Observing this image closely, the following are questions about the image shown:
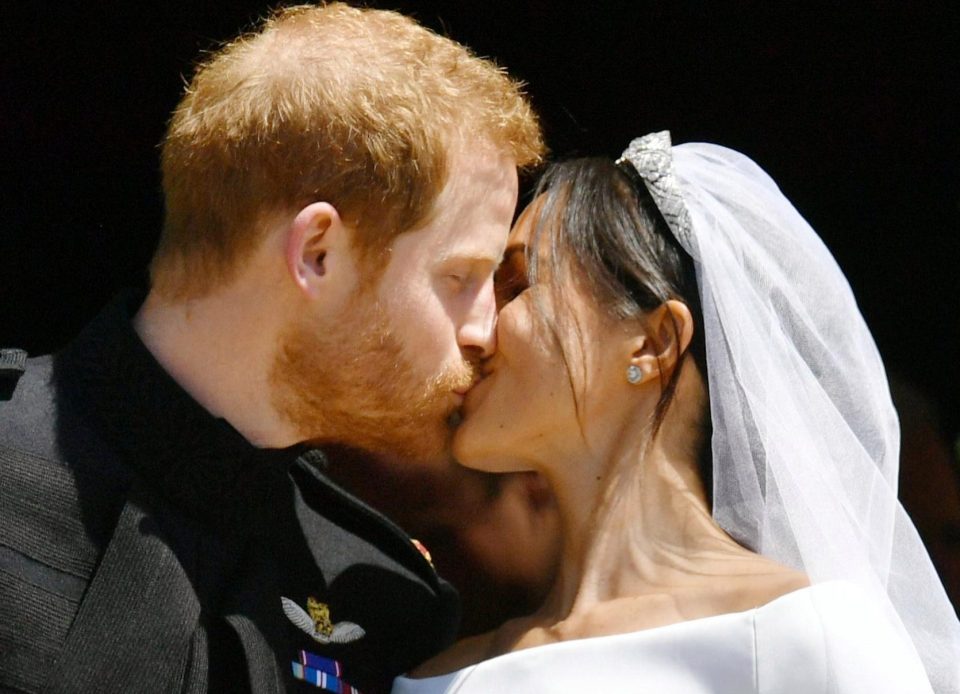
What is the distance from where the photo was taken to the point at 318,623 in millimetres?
2082

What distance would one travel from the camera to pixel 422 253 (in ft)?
6.77

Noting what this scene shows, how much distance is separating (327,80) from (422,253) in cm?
29

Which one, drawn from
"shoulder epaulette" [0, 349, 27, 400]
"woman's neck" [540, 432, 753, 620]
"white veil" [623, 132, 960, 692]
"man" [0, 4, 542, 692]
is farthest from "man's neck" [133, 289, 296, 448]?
"white veil" [623, 132, 960, 692]

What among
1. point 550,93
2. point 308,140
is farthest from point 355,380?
point 550,93

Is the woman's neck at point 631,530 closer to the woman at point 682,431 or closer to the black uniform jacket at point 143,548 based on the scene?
the woman at point 682,431

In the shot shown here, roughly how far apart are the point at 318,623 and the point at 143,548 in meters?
0.38

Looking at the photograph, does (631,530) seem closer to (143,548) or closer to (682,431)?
(682,431)

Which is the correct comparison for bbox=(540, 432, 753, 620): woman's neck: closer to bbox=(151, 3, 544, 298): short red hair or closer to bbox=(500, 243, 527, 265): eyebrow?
bbox=(500, 243, 527, 265): eyebrow

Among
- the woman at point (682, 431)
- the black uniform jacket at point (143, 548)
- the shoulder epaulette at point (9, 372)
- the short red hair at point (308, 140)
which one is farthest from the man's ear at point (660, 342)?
the shoulder epaulette at point (9, 372)

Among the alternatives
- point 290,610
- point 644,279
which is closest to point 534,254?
point 644,279

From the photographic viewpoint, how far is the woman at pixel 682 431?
2037mm

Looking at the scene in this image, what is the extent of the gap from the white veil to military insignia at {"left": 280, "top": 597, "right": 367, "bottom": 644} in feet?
1.99

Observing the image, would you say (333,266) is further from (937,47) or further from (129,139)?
(937,47)

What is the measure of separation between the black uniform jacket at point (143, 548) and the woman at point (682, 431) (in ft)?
0.92
